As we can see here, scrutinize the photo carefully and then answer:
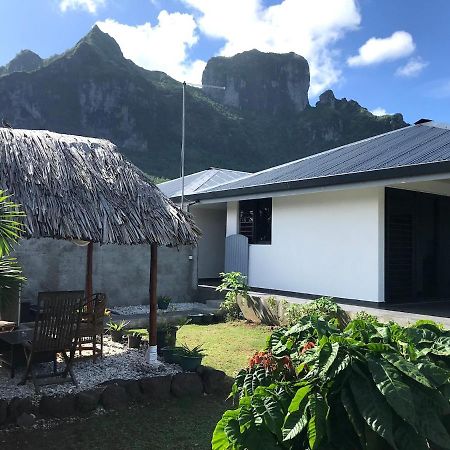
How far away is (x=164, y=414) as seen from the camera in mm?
5293

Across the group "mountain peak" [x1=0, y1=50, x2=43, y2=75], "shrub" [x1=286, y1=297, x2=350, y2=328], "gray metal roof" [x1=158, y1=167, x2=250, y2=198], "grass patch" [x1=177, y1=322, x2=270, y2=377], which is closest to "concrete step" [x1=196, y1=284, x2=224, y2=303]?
"grass patch" [x1=177, y1=322, x2=270, y2=377]

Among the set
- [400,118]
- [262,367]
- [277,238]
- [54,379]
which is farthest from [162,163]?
[262,367]

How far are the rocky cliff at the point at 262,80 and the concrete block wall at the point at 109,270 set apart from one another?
56.3 m

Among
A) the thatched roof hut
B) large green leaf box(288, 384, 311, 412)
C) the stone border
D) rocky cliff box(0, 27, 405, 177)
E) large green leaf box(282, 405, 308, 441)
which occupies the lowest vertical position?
the stone border

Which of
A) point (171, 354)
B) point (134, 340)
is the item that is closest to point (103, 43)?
point (134, 340)

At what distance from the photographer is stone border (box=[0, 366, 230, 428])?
4863 mm

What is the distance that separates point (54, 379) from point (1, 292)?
6.38 feet

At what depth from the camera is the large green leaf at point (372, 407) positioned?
189 cm

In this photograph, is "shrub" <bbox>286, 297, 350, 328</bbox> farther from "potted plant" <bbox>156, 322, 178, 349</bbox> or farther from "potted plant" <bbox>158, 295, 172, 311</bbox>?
"potted plant" <bbox>158, 295, 172, 311</bbox>

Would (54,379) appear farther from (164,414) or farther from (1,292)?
(1,292)

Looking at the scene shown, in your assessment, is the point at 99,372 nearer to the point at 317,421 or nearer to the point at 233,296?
the point at 317,421

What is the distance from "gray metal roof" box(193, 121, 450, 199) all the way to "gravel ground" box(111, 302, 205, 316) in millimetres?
3279

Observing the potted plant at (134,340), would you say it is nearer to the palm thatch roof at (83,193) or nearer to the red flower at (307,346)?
the palm thatch roof at (83,193)

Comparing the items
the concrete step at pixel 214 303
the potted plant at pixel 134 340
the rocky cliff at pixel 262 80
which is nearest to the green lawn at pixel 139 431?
the potted plant at pixel 134 340
